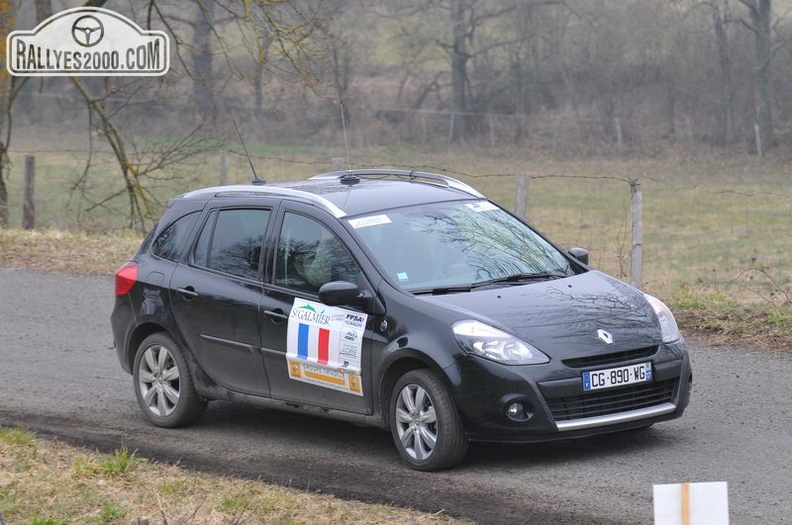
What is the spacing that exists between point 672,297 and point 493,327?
234 inches

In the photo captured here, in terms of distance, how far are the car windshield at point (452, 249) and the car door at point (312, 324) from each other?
0.24 metres

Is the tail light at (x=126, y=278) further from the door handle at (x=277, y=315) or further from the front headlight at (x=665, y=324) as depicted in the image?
the front headlight at (x=665, y=324)

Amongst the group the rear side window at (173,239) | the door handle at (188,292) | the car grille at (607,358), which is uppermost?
the rear side window at (173,239)

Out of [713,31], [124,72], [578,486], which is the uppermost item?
[713,31]

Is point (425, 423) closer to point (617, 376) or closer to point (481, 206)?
point (617, 376)

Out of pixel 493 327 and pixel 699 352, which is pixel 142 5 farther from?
pixel 493 327

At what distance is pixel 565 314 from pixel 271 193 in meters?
2.34

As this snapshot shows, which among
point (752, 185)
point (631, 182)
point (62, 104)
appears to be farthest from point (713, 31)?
point (631, 182)

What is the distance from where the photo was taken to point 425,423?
23.5ft

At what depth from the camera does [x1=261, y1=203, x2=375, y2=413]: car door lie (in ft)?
24.7

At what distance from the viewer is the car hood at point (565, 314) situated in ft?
23.2

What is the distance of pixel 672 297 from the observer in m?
12.6
